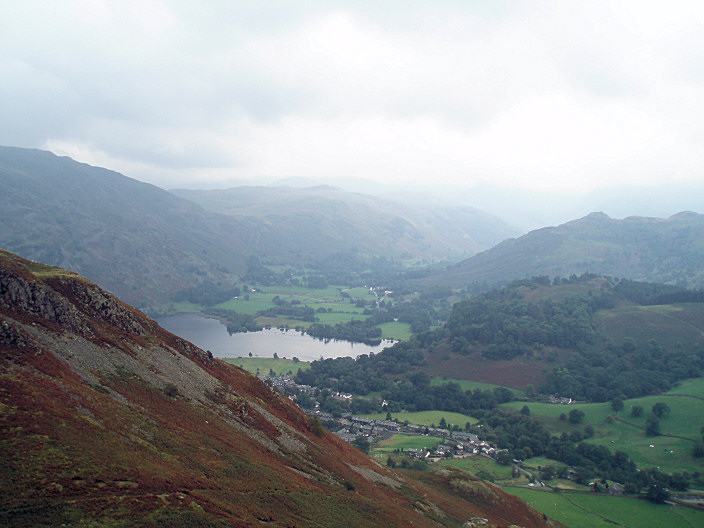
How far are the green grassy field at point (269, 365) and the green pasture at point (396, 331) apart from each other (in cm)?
3895

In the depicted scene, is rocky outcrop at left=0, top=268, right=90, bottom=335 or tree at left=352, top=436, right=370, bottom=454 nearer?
rocky outcrop at left=0, top=268, right=90, bottom=335

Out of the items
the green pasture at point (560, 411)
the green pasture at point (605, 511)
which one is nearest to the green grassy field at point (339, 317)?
the green pasture at point (560, 411)

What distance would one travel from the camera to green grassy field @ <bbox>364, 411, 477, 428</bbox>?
76250mm

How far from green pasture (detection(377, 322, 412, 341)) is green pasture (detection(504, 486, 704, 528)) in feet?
276

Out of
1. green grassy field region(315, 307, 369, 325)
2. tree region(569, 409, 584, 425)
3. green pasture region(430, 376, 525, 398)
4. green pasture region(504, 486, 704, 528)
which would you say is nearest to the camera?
green pasture region(504, 486, 704, 528)

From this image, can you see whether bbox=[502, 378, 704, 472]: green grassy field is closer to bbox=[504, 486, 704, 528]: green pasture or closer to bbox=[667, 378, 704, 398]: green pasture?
bbox=[667, 378, 704, 398]: green pasture

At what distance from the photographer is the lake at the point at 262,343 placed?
389ft

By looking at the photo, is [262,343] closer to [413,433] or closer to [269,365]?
[269,365]

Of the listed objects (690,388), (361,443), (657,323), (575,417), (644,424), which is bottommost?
(361,443)

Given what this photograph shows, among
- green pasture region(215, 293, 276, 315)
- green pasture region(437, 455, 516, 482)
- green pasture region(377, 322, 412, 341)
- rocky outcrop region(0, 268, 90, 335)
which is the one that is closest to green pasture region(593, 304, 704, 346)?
green pasture region(377, 322, 412, 341)

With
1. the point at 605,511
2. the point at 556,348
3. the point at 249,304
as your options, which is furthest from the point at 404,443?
the point at 249,304

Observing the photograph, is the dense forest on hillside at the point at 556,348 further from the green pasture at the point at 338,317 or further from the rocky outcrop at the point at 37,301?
the rocky outcrop at the point at 37,301

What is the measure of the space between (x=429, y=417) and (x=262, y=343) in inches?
2527

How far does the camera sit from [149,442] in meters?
21.7
